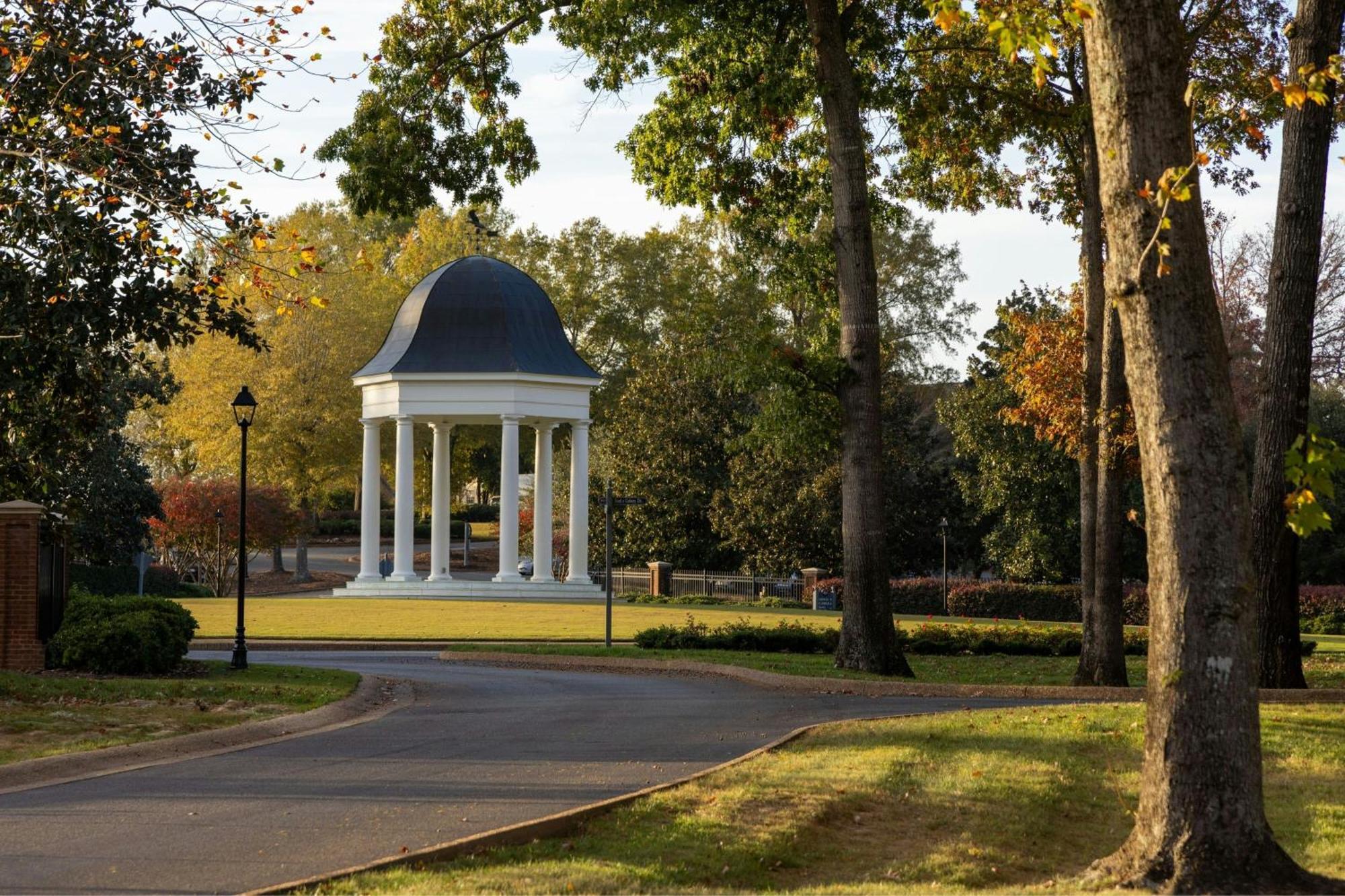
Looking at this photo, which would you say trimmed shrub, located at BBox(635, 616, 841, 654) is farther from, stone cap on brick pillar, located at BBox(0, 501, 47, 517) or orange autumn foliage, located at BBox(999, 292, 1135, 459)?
stone cap on brick pillar, located at BBox(0, 501, 47, 517)

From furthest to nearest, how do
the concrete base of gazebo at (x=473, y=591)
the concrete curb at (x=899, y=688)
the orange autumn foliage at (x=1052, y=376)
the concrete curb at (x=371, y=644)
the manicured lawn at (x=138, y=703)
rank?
the concrete base of gazebo at (x=473, y=591) < the concrete curb at (x=371, y=644) < the orange autumn foliage at (x=1052, y=376) < the concrete curb at (x=899, y=688) < the manicured lawn at (x=138, y=703)

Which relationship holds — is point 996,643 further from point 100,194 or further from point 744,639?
point 100,194

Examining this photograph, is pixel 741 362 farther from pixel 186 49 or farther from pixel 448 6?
pixel 186 49

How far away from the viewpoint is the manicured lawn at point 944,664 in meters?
21.3

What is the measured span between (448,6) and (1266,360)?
12621mm

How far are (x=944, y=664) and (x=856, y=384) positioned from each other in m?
5.85

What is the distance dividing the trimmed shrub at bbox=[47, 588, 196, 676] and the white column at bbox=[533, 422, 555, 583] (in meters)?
27.8

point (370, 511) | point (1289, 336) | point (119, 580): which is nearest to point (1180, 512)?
point (1289, 336)

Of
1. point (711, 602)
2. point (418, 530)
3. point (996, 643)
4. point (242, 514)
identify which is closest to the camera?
point (242, 514)

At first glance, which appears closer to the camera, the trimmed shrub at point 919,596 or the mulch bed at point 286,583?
the trimmed shrub at point 919,596

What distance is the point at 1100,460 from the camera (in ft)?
69.7

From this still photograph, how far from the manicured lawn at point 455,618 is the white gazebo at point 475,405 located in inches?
118

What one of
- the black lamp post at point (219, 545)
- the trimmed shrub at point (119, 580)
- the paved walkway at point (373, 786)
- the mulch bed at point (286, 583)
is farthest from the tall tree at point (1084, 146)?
the mulch bed at point (286, 583)

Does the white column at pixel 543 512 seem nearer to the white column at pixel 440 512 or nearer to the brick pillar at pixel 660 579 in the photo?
the white column at pixel 440 512
